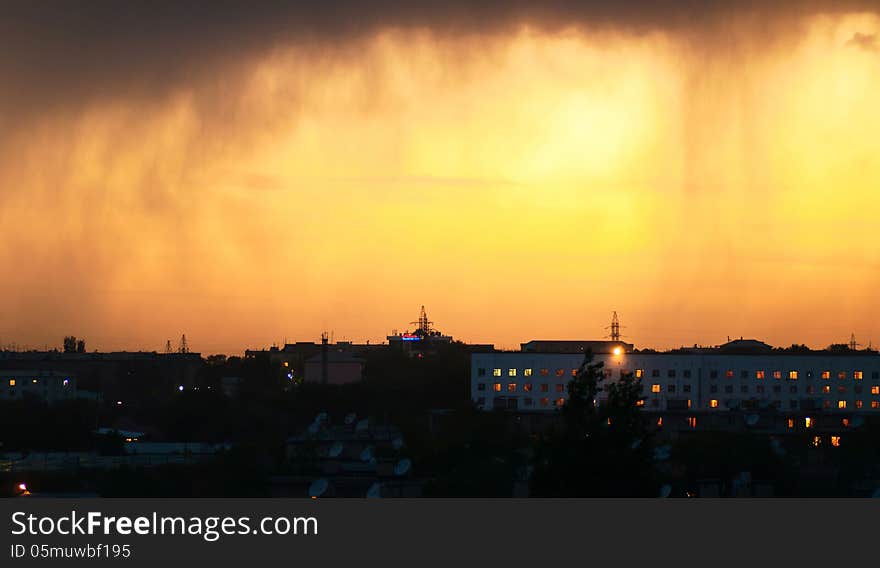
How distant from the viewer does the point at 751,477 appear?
58.3 meters

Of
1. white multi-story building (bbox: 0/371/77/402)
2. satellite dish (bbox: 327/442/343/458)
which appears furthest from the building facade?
white multi-story building (bbox: 0/371/77/402)

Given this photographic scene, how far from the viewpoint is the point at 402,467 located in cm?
5225

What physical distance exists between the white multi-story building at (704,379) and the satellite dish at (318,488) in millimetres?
57284

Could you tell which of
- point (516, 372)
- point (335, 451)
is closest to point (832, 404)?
point (516, 372)

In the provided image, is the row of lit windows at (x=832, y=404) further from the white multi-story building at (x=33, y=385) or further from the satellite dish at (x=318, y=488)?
the satellite dish at (x=318, y=488)

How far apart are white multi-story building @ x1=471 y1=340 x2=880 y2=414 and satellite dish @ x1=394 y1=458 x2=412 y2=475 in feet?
160

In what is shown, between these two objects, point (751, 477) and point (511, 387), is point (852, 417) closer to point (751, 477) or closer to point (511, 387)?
point (511, 387)

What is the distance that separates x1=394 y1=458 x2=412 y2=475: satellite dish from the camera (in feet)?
168

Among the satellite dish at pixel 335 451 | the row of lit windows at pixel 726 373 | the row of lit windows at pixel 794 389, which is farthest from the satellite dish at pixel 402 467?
the row of lit windows at pixel 794 389

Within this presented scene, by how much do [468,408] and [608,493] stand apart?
2609 inches

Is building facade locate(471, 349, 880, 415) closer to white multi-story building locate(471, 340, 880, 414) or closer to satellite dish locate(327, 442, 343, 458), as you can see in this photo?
white multi-story building locate(471, 340, 880, 414)

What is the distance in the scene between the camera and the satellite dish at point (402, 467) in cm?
5112

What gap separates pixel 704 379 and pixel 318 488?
65499mm
